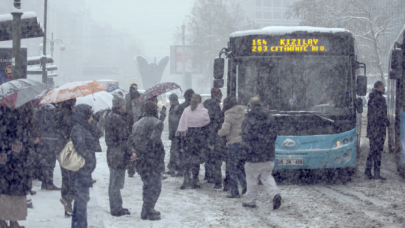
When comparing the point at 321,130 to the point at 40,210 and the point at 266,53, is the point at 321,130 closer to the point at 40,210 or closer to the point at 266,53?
the point at 266,53

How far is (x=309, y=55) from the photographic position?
967 cm

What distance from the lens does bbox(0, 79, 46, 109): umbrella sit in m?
5.75

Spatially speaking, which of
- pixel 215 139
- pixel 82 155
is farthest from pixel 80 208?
pixel 215 139

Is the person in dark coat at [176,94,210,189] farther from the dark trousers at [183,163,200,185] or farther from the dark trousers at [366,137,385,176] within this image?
the dark trousers at [366,137,385,176]

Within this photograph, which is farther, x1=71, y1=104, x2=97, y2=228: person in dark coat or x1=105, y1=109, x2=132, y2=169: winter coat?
x1=105, y1=109, x2=132, y2=169: winter coat

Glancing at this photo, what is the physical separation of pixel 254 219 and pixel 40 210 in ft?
10.5

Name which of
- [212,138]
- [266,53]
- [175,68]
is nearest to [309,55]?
[266,53]

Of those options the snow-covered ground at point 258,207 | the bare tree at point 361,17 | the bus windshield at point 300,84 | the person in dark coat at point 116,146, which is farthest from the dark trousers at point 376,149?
the bare tree at point 361,17

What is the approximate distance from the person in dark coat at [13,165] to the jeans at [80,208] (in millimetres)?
581

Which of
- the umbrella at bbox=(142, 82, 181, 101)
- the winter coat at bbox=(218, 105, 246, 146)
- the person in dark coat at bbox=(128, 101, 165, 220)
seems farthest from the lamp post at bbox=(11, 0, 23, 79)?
the winter coat at bbox=(218, 105, 246, 146)

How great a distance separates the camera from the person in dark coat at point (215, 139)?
9.09 m

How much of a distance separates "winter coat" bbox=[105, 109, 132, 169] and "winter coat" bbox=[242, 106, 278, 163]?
1905 millimetres

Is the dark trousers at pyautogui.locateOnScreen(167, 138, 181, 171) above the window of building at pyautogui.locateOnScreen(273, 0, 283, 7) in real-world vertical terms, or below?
below

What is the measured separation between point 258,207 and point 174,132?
3.16 meters
